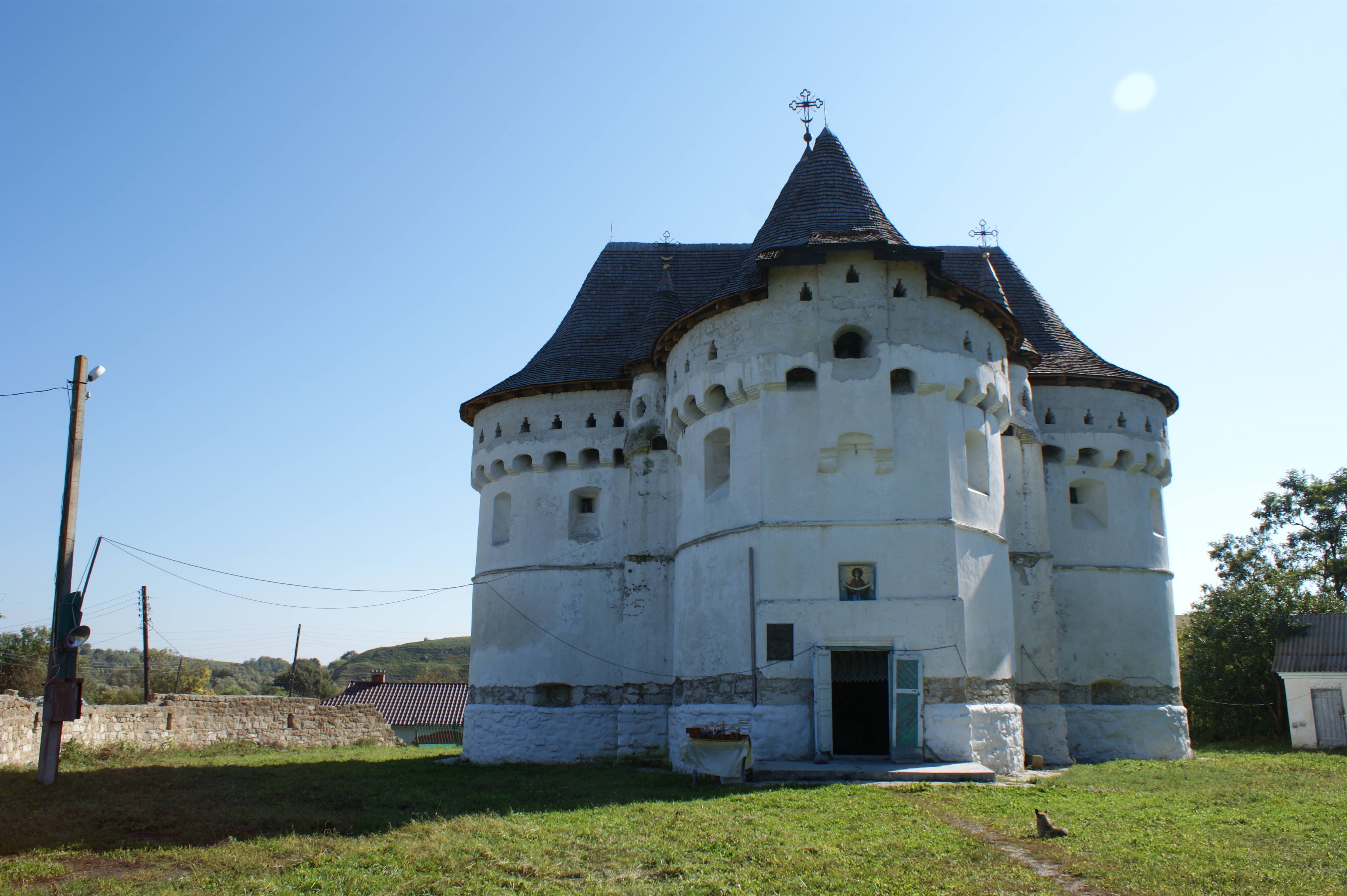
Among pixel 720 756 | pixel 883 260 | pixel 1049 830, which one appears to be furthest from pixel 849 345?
pixel 1049 830

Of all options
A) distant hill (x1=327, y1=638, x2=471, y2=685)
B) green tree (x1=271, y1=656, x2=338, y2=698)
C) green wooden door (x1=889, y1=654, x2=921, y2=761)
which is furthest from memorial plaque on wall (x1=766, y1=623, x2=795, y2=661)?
distant hill (x1=327, y1=638, x2=471, y2=685)

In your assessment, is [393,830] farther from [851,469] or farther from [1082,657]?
[1082,657]

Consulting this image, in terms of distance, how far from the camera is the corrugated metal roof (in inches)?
996

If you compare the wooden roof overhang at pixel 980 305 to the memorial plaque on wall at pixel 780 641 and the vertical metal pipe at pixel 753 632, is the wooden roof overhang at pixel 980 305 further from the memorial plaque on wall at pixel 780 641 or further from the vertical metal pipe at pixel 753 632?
the memorial plaque on wall at pixel 780 641

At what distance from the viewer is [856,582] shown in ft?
54.0

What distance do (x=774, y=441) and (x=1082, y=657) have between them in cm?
936

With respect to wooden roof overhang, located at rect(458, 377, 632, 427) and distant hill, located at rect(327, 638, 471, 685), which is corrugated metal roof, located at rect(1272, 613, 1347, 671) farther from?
distant hill, located at rect(327, 638, 471, 685)

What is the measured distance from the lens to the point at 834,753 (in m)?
16.8

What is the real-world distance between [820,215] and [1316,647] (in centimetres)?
1877

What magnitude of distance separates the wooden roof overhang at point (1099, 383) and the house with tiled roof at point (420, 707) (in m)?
25.8

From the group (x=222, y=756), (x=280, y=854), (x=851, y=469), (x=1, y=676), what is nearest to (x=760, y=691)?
(x=851, y=469)

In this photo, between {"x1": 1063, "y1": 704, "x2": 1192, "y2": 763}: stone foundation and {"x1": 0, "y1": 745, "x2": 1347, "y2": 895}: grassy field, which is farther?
{"x1": 1063, "y1": 704, "x2": 1192, "y2": 763}: stone foundation

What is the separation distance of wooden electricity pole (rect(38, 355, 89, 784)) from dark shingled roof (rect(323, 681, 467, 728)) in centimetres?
2452

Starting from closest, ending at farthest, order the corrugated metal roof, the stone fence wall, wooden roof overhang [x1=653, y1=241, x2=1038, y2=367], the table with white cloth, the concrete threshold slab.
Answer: the concrete threshold slab → the table with white cloth → wooden roof overhang [x1=653, y1=241, x2=1038, y2=367] → the stone fence wall → the corrugated metal roof
